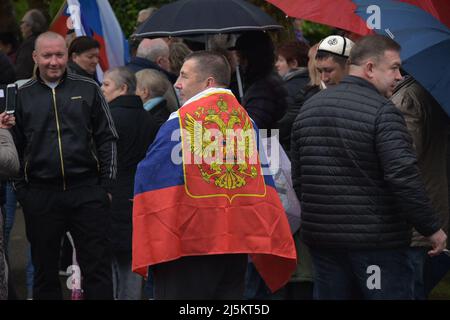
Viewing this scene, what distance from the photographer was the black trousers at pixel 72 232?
293 inches

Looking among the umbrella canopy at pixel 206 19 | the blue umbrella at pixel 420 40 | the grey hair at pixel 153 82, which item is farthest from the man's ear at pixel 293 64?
the blue umbrella at pixel 420 40

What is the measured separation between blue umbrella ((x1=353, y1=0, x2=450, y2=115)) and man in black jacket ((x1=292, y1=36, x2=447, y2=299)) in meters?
0.28

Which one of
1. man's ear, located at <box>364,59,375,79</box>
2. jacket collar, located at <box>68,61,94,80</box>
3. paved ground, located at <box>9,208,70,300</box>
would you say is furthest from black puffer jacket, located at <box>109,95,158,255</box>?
man's ear, located at <box>364,59,375,79</box>

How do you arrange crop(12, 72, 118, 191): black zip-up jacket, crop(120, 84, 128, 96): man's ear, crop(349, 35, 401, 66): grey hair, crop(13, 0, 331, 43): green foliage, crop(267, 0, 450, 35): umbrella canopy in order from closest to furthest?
crop(349, 35, 401, 66): grey hair < crop(267, 0, 450, 35): umbrella canopy < crop(12, 72, 118, 191): black zip-up jacket < crop(120, 84, 128, 96): man's ear < crop(13, 0, 331, 43): green foliage

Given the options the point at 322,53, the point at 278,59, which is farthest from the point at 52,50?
the point at 278,59

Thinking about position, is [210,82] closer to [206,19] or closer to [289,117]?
[289,117]

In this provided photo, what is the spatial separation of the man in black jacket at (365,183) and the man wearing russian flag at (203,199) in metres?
0.36

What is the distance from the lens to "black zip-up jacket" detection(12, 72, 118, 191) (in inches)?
291

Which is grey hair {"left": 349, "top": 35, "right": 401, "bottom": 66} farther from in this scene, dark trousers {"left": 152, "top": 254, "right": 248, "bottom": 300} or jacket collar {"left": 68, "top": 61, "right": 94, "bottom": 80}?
jacket collar {"left": 68, "top": 61, "right": 94, "bottom": 80}

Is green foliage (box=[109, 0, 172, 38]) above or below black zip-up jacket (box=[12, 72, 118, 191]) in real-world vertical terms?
above

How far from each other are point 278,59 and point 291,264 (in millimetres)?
4357

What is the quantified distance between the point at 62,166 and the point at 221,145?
1829 mm

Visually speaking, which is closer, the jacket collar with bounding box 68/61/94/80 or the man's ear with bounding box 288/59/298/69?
the jacket collar with bounding box 68/61/94/80
